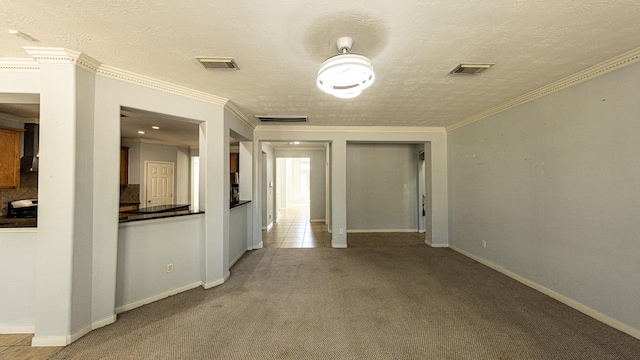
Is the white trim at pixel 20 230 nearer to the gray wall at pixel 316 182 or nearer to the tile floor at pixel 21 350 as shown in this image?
the tile floor at pixel 21 350

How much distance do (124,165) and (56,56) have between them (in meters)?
4.41

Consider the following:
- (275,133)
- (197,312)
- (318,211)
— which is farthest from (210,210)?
(318,211)

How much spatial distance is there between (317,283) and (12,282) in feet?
10.0

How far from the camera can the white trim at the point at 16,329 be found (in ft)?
7.18

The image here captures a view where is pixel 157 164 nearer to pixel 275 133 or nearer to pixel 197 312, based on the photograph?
pixel 275 133

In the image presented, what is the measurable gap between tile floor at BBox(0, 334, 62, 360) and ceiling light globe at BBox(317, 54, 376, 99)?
3101 mm

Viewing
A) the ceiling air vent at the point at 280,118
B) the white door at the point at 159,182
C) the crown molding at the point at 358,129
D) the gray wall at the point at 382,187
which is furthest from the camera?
the gray wall at the point at 382,187

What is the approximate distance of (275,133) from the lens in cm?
479

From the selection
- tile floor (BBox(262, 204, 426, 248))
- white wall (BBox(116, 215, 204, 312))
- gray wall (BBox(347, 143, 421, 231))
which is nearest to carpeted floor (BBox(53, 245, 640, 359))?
white wall (BBox(116, 215, 204, 312))

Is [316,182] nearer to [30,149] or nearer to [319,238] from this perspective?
[319,238]

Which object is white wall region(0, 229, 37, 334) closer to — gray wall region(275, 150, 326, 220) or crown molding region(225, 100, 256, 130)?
crown molding region(225, 100, 256, 130)

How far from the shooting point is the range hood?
3.65 m

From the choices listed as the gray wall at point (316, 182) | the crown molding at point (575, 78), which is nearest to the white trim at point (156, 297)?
the crown molding at point (575, 78)

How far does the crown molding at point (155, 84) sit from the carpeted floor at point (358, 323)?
96.9 inches
